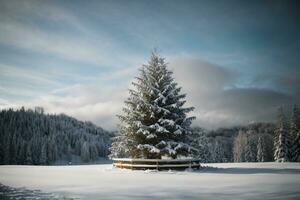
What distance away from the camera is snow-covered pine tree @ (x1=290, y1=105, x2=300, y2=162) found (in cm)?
6100

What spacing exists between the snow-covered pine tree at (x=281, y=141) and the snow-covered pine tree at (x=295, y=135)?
41.6 inches

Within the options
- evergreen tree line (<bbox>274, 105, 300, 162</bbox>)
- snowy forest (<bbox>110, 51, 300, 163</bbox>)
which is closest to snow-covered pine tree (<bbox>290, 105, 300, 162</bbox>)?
evergreen tree line (<bbox>274, 105, 300, 162</bbox>)

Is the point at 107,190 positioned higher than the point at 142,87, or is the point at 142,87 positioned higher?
the point at 142,87

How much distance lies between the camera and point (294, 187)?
56.1 ft

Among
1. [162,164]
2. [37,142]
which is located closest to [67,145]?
[37,142]

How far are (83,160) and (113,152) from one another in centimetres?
14409

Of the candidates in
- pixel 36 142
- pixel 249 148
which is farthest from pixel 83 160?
pixel 249 148

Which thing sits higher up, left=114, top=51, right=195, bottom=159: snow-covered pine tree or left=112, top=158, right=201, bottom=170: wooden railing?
left=114, top=51, right=195, bottom=159: snow-covered pine tree

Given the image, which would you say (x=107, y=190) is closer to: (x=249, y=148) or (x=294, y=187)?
(x=294, y=187)

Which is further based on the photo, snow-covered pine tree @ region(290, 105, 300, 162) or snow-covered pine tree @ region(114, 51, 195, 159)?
snow-covered pine tree @ region(290, 105, 300, 162)

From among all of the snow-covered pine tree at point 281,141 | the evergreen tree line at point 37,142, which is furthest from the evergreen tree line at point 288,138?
the evergreen tree line at point 37,142

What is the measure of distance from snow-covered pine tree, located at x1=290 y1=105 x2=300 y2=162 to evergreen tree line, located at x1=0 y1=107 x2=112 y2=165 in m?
98.8

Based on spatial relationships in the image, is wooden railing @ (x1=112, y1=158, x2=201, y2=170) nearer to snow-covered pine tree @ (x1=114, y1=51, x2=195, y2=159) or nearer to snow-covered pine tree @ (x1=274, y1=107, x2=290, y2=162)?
snow-covered pine tree @ (x1=114, y1=51, x2=195, y2=159)

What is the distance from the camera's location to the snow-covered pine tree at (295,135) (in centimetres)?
6100
